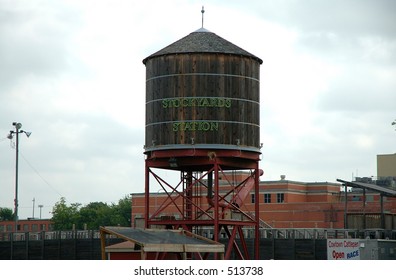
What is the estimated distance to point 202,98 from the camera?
2108 inches

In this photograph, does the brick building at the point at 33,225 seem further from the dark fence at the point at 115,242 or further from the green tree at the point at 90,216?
the dark fence at the point at 115,242

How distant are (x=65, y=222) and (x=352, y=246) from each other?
4690 inches

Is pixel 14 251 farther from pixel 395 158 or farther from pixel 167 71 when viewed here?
pixel 395 158

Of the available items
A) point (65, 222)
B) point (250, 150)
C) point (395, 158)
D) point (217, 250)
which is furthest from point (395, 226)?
point (65, 222)

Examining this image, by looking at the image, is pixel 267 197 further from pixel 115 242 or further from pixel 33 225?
pixel 33 225

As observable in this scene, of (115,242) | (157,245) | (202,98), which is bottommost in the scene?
(115,242)

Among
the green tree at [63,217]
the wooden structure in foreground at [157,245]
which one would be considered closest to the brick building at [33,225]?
the green tree at [63,217]

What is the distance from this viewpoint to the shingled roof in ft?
179

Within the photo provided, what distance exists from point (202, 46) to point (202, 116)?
439 cm

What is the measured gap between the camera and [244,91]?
54906 millimetres

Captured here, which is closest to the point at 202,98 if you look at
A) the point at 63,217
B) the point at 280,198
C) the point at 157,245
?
the point at 157,245

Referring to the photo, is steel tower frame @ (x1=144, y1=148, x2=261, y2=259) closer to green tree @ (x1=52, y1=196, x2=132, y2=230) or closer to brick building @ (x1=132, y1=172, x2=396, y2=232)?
brick building @ (x1=132, y1=172, x2=396, y2=232)

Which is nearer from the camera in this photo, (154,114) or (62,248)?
(154,114)

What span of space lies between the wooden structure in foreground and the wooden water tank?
25.7ft
